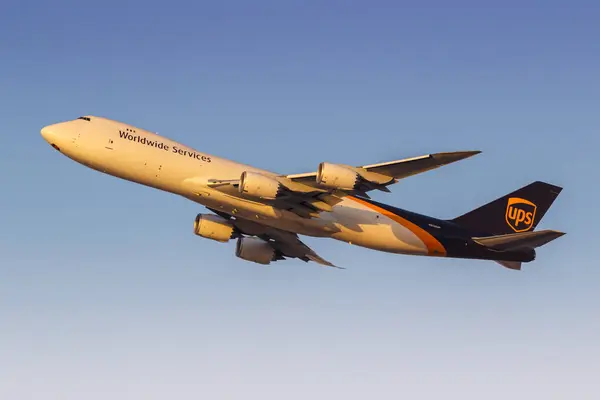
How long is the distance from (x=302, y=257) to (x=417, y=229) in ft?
29.8

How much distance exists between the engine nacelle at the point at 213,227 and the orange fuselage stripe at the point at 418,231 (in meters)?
8.25

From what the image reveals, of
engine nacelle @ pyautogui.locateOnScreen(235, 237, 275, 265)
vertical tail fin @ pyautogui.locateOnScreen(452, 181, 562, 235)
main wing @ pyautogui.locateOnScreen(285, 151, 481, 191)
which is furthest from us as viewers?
engine nacelle @ pyautogui.locateOnScreen(235, 237, 275, 265)

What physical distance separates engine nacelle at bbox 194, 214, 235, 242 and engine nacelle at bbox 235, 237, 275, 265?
310cm

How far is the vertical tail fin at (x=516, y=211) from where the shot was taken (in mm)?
56312

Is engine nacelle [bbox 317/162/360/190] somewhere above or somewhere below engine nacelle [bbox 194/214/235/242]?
above

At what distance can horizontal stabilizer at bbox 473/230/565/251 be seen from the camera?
50.6m

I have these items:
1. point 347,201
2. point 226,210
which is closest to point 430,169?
point 347,201

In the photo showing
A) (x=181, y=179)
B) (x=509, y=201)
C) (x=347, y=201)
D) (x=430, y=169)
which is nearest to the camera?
(x=430, y=169)

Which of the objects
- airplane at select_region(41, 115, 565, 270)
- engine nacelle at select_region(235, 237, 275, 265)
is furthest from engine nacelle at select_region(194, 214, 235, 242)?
engine nacelle at select_region(235, 237, 275, 265)

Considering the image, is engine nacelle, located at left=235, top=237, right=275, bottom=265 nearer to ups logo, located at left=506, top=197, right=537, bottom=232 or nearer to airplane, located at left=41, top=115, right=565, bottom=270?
airplane, located at left=41, top=115, right=565, bottom=270

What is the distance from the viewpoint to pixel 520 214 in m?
57.0

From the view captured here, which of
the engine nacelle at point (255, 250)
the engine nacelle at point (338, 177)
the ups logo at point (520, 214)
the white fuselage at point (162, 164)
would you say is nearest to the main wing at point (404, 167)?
the engine nacelle at point (338, 177)

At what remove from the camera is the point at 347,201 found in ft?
172

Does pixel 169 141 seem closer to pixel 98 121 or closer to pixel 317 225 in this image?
pixel 98 121
